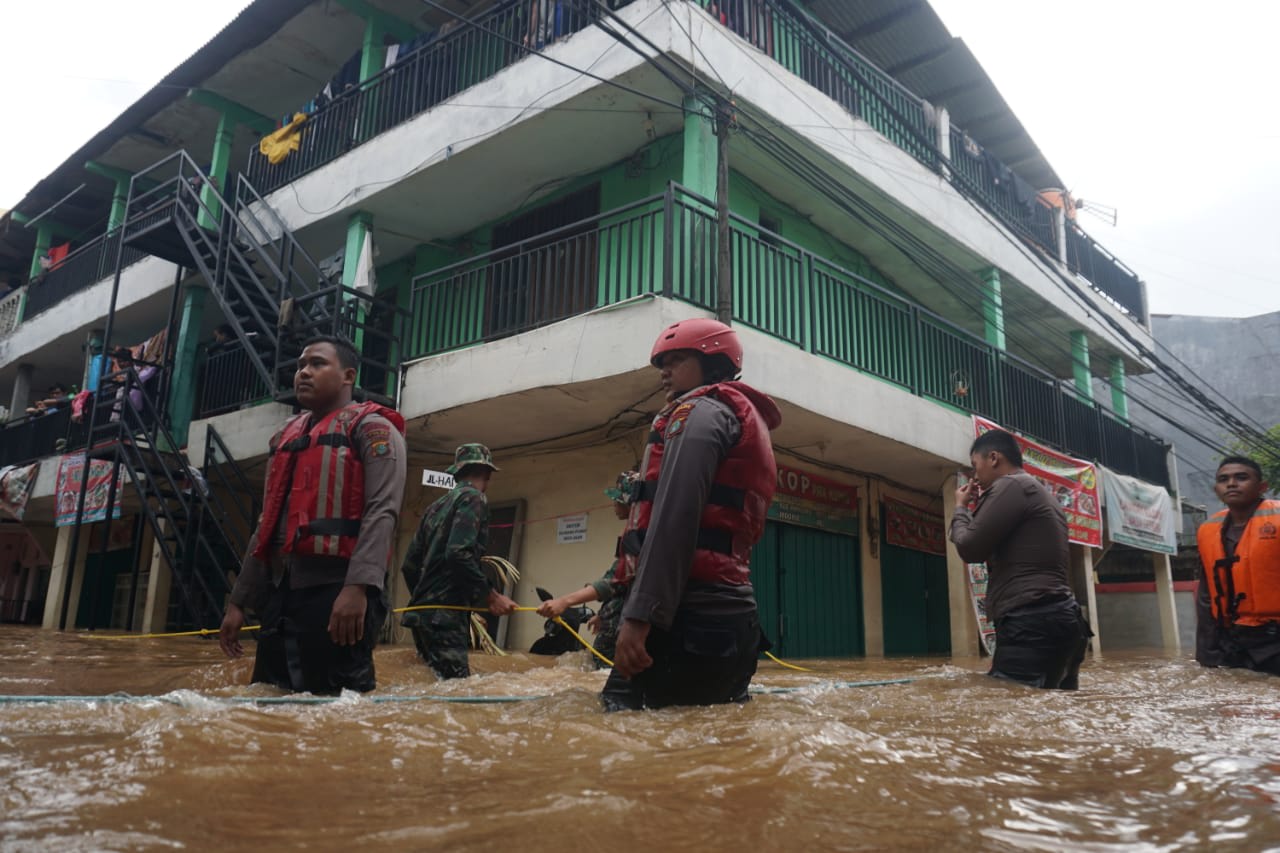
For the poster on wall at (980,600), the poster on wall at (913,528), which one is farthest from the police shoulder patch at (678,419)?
the poster on wall at (913,528)

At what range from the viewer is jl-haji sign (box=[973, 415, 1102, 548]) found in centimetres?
1112

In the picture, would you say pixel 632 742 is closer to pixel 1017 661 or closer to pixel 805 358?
pixel 1017 661

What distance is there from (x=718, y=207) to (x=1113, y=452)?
947 centimetres

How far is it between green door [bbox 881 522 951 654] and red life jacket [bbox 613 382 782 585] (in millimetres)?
9496

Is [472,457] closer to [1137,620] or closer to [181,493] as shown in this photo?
[181,493]

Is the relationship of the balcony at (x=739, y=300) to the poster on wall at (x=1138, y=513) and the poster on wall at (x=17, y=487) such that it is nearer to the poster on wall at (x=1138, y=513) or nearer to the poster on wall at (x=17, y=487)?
the poster on wall at (x=1138, y=513)

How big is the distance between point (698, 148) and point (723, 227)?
1181 mm

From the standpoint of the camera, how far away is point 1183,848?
1.29m

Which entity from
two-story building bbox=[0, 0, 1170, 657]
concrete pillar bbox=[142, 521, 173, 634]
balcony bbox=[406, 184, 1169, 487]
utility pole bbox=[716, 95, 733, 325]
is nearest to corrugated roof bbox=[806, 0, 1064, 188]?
two-story building bbox=[0, 0, 1170, 657]

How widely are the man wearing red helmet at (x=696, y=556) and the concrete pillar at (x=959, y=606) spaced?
28.1ft

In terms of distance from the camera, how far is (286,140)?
12188 mm

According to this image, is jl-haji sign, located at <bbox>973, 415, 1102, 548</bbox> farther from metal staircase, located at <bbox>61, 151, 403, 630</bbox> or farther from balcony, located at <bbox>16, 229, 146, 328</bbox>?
balcony, located at <bbox>16, 229, 146, 328</bbox>

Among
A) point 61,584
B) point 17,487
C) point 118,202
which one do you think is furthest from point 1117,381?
point 17,487

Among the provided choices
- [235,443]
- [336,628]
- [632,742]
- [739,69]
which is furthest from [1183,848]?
[235,443]
